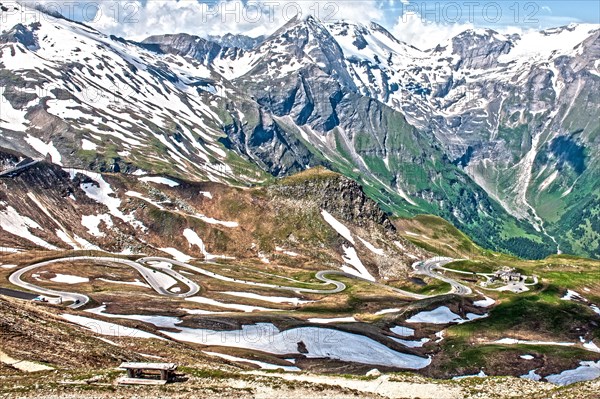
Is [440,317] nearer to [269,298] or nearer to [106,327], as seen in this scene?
[269,298]

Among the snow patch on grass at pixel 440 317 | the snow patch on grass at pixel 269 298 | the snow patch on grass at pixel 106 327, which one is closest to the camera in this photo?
the snow patch on grass at pixel 106 327

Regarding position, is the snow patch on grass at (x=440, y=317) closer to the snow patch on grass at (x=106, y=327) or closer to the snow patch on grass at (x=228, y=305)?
the snow patch on grass at (x=228, y=305)

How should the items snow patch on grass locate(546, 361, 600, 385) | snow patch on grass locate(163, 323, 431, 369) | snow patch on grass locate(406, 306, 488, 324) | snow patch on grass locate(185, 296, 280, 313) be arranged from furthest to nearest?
snow patch on grass locate(185, 296, 280, 313) → snow patch on grass locate(406, 306, 488, 324) → snow patch on grass locate(546, 361, 600, 385) → snow patch on grass locate(163, 323, 431, 369)

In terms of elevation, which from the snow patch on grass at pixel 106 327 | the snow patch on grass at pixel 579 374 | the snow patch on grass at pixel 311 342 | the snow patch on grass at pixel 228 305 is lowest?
the snow patch on grass at pixel 228 305

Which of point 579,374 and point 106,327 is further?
point 579,374

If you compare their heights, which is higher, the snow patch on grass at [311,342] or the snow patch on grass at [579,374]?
the snow patch on grass at [311,342]

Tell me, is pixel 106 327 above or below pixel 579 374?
above

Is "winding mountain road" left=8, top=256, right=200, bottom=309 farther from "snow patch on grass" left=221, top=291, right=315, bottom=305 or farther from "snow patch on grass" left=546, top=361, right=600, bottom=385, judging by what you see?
"snow patch on grass" left=546, top=361, right=600, bottom=385

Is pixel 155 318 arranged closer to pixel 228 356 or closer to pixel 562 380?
pixel 228 356

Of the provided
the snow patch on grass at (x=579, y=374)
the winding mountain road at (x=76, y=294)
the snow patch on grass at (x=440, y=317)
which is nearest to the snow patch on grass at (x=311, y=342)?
the snow patch on grass at (x=579, y=374)

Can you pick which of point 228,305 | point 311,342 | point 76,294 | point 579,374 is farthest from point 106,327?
point 579,374

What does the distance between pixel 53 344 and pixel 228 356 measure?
38.6 m

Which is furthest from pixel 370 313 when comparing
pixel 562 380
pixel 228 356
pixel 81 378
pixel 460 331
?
pixel 81 378

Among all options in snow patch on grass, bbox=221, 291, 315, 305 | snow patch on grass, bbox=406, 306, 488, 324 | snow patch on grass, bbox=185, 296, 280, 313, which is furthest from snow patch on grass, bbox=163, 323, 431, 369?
snow patch on grass, bbox=221, 291, 315, 305
